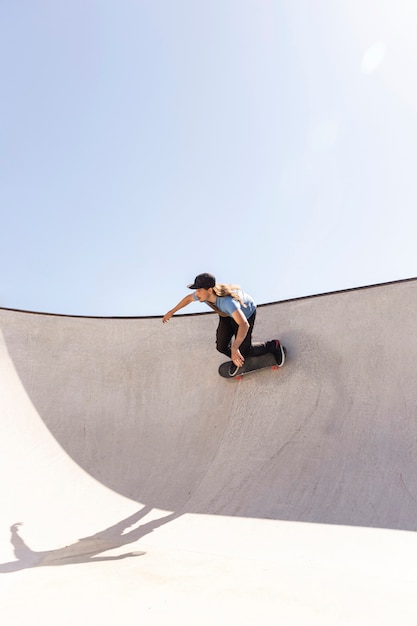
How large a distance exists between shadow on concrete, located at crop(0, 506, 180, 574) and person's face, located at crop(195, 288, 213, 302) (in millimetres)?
2035

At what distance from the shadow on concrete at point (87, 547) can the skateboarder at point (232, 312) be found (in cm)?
159

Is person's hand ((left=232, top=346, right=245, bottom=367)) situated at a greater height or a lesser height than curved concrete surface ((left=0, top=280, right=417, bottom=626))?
greater

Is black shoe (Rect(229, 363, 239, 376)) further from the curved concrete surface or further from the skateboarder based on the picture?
the curved concrete surface

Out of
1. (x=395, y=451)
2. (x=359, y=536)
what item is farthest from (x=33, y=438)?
(x=395, y=451)

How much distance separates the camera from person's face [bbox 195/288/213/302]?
12.6 ft

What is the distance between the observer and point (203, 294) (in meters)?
3.89

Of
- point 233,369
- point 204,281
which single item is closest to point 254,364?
point 233,369

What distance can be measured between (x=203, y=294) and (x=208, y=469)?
185 centimetres

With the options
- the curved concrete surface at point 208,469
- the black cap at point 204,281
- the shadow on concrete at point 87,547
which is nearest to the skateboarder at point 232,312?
the black cap at point 204,281

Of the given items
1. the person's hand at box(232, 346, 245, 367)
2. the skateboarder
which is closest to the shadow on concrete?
the person's hand at box(232, 346, 245, 367)

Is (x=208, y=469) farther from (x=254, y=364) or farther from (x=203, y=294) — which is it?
(x=203, y=294)

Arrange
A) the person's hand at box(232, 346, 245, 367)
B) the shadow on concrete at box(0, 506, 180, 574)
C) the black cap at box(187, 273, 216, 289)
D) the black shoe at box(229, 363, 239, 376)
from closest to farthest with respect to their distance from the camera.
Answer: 1. the shadow on concrete at box(0, 506, 180, 574)
2. the person's hand at box(232, 346, 245, 367)
3. the black cap at box(187, 273, 216, 289)
4. the black shoe at box(229, 363, 239, 376)

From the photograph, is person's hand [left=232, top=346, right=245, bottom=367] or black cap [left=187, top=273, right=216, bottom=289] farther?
black cap [left=187, top=273, right=216, bottom=289]

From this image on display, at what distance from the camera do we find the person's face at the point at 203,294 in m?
3.85
